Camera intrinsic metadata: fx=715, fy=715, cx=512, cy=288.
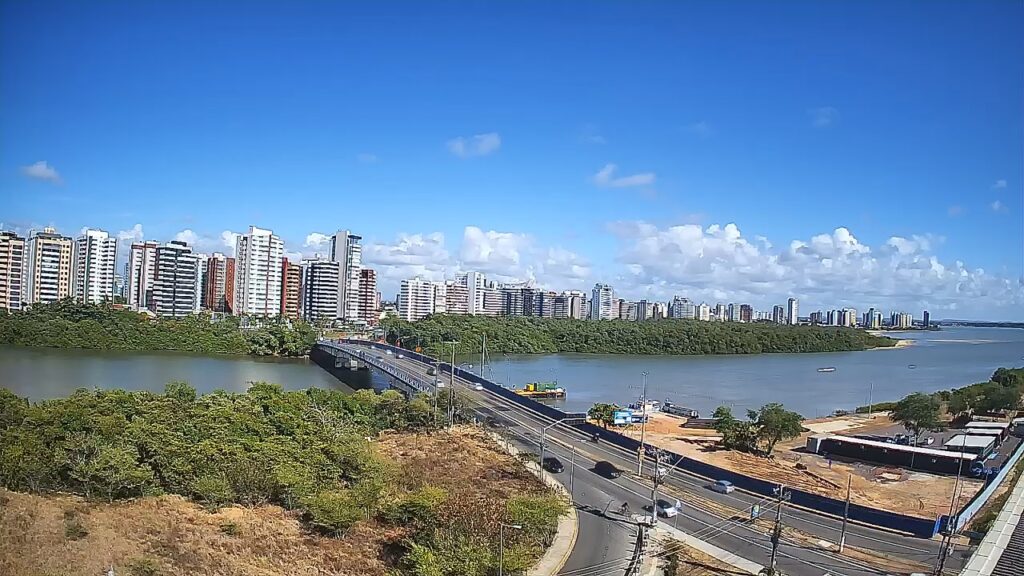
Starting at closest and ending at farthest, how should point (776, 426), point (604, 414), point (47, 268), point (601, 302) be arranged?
point (776, 426)
point (604, 414)
point (47, 268)
point (601, 302)

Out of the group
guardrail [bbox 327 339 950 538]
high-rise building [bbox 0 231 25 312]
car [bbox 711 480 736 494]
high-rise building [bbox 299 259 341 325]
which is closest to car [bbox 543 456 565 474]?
guardrail [bbox 327 339 950 538]

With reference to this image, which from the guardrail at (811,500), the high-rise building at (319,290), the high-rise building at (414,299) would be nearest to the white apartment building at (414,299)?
the high-rise building at (414,299)

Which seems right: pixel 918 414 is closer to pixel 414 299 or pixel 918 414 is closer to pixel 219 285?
pixel 219 285

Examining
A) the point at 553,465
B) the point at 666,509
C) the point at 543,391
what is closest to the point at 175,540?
the point at 666,509

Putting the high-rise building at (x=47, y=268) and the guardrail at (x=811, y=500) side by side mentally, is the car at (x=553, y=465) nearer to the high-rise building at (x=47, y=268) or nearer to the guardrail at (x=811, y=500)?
the guardrail at (x=811, y=500)

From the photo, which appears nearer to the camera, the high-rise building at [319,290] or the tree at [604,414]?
the tree at [604,414]

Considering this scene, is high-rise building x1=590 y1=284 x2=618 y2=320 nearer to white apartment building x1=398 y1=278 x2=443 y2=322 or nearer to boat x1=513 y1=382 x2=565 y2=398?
white apartment building x1=398 y1=278 x2=443 y2=322
